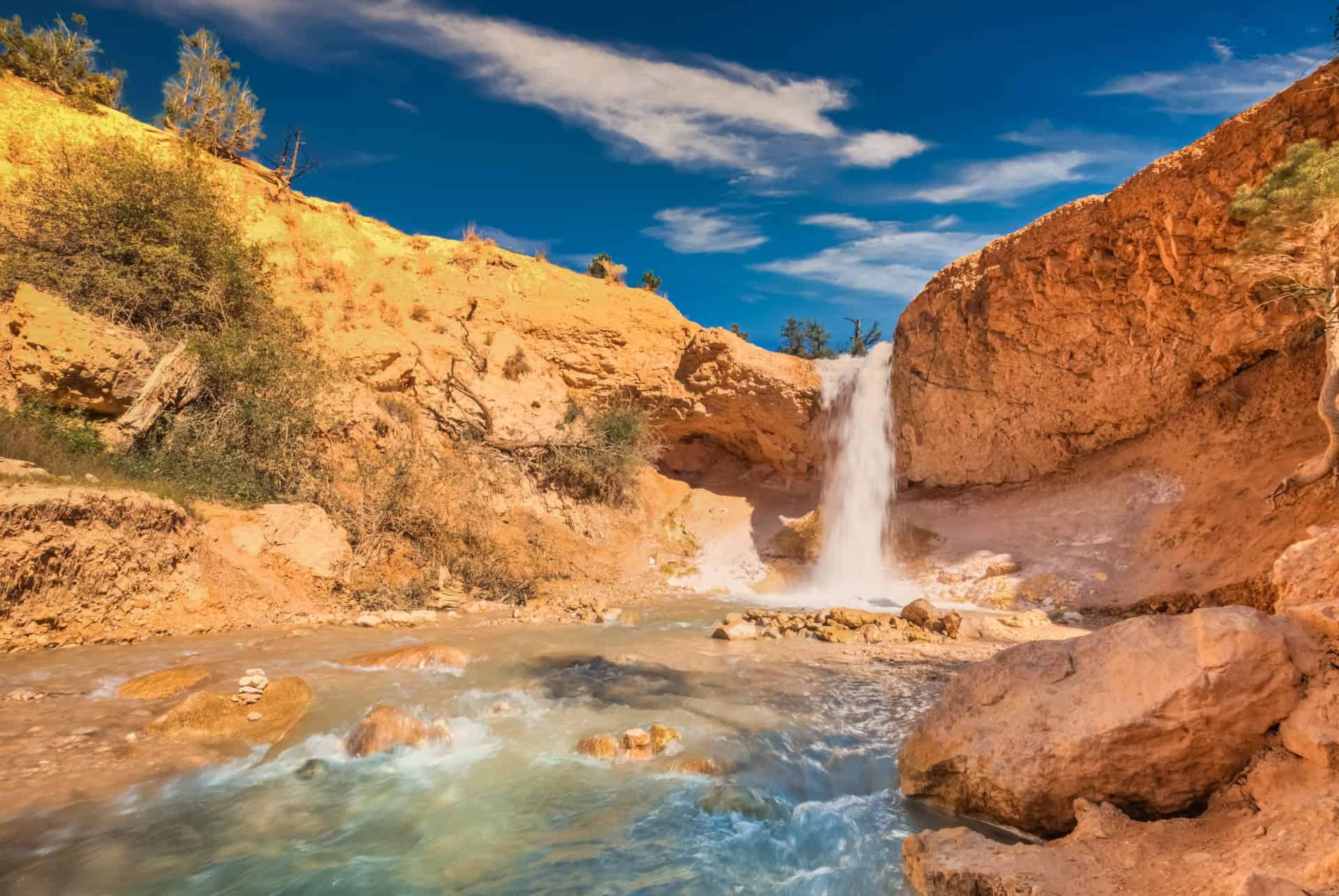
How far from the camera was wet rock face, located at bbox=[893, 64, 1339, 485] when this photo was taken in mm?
9773

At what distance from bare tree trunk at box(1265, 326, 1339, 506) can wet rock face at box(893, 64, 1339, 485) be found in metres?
2.51

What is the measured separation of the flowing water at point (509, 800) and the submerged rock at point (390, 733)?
0.37ft

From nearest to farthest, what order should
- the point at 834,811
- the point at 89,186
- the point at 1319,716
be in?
1. the point at 1319,716
2. the point at 834,811
3. the point at 89,186

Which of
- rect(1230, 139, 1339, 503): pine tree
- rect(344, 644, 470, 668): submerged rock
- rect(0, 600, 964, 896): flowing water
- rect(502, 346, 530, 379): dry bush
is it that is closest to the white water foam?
rect(1230, 139, 1339, 503): pine tree

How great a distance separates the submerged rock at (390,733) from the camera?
4.38m

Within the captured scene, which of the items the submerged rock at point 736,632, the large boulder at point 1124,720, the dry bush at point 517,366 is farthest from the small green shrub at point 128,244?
the large boulder at point 1124,720

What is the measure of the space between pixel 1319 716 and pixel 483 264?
15947 mm

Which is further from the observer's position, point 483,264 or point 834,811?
point 483,264

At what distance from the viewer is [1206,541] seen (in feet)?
30.3

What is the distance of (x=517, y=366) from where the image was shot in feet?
46.7

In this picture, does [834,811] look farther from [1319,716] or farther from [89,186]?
[89,186]

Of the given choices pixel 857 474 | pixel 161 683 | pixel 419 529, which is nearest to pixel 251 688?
pixel 161 683

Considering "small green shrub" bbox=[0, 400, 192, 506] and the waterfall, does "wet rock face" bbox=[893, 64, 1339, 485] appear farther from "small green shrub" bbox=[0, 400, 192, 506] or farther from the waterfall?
"small green shrub" bbox=[0, 400, 192, 506]

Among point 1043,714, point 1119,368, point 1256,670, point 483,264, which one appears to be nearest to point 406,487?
point 483,264
